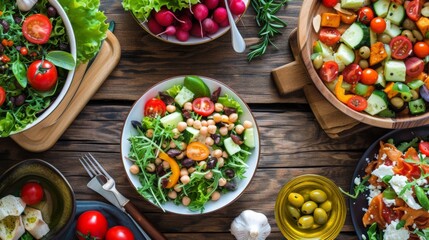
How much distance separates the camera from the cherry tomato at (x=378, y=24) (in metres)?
2.57

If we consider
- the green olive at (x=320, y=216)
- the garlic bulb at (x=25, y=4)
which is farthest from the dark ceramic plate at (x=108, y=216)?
the garlic bulb at (x=25, y=4)

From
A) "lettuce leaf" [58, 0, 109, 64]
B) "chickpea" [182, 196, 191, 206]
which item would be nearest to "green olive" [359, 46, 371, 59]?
"chickpea" [182, 196, 191, 206]

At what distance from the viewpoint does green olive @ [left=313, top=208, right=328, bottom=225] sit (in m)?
2.59

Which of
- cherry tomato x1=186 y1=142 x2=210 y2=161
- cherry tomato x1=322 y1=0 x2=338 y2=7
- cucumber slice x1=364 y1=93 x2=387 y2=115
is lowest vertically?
cherry tomato x1=186 y1=142 x2=210 y2=161

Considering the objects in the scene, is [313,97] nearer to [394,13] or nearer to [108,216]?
[394,13]

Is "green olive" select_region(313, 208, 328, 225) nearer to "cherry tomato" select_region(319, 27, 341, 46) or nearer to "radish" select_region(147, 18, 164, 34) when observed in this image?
"cherry tomato" select_region(319, 27, 341, 46)

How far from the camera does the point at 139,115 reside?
98.3 inches

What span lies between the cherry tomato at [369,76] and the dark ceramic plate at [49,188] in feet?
4.03

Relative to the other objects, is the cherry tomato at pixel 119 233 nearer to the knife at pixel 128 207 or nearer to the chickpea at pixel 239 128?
the knife at pixel 128 207

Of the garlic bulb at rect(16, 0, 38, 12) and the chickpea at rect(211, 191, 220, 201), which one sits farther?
the chickpea at rect(211, 191, 220, 201)

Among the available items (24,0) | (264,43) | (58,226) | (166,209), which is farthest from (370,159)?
(24,0)

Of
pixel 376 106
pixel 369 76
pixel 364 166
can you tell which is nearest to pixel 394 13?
pixel 369 76

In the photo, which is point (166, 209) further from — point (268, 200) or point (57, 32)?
point (57, 32)

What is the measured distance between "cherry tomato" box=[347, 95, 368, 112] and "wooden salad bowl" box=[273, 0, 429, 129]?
0.03m
